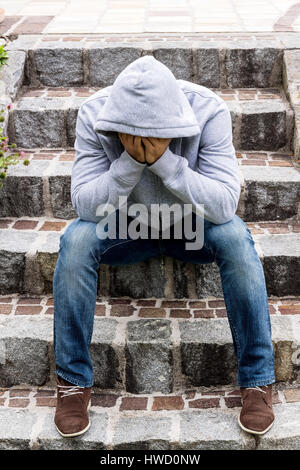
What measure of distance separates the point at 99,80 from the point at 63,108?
1.30ft

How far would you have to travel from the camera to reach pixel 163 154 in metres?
2.08

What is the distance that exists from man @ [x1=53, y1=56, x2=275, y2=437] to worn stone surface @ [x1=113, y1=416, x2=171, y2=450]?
0.13m

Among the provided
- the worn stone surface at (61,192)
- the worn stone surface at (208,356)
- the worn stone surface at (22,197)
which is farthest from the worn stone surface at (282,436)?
A: the worn stone surface at (22,197)

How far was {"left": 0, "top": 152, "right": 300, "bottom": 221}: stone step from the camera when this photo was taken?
2.86 metres

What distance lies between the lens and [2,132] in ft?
10.0

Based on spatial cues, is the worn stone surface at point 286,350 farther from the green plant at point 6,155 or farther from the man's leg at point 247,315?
the green plant at point 6,155

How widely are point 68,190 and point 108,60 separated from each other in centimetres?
93

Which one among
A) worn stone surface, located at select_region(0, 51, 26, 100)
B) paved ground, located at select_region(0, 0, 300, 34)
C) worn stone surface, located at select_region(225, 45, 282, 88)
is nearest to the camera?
worn stone surface, located at select_region(0, 51, 26, 100)

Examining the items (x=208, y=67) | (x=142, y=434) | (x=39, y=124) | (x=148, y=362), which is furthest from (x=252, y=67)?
(x=142, y=434)

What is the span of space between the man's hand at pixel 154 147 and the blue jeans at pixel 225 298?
32 centimetres

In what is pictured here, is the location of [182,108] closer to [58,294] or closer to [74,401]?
[58,294]

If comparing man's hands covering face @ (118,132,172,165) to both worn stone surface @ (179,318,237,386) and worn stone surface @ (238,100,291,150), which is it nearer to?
worn stone surface @ (179,318,237,386)

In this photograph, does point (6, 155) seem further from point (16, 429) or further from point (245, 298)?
point (245, 298)

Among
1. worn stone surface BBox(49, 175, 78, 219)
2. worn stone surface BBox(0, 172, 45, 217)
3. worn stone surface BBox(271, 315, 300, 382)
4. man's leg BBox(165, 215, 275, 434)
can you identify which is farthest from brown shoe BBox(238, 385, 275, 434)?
worn stone surface BBox(0, 172, 45, 217)
